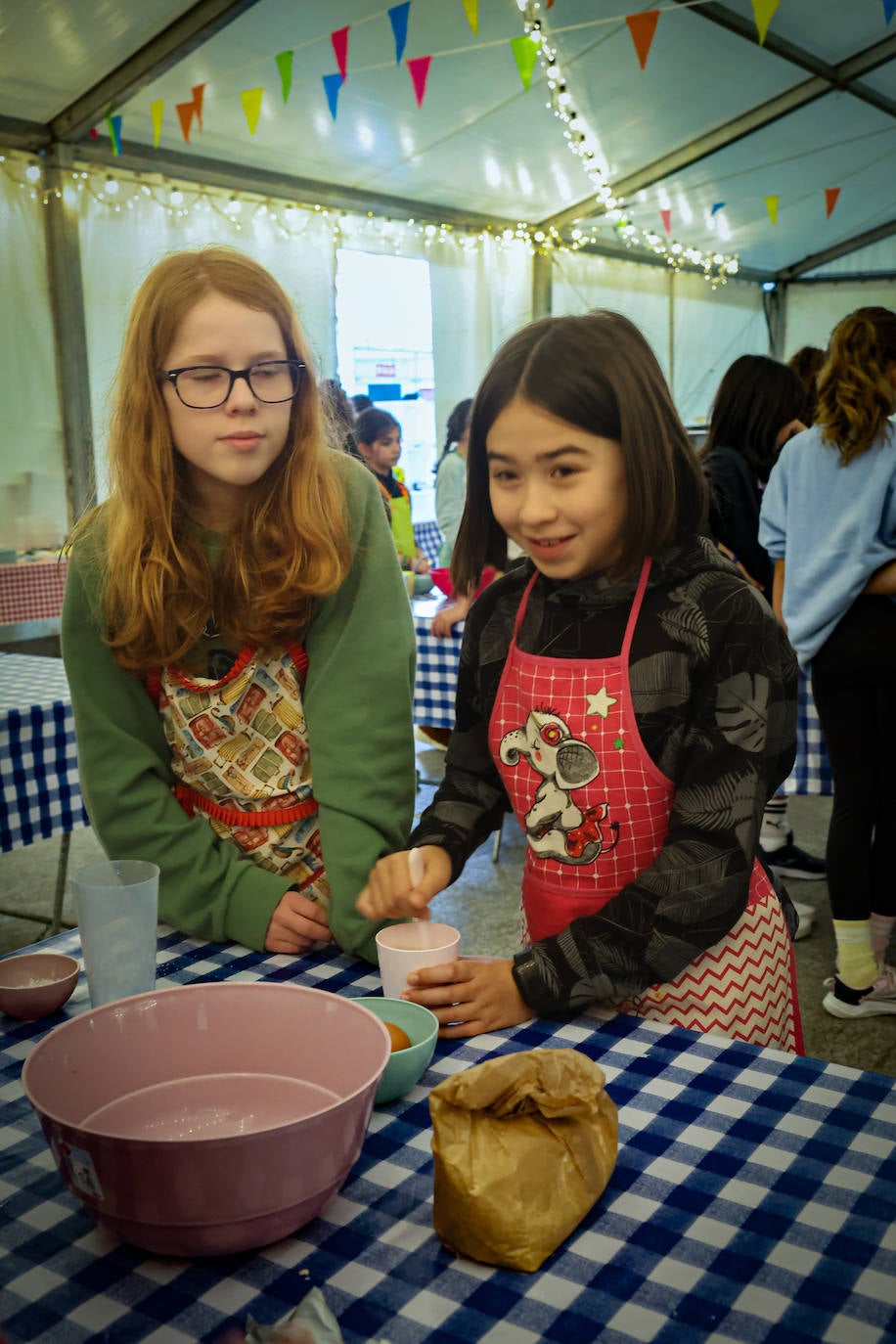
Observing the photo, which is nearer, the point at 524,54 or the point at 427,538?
the point at 524,54

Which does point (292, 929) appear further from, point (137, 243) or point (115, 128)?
point (137, 243)

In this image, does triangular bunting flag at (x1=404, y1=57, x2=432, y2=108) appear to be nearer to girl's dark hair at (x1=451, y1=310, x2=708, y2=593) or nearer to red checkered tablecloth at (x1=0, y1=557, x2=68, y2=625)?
red checkered tablecloth at (x1=0, y1=557, x2=68, y2=625)

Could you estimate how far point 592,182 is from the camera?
8531 millimetres

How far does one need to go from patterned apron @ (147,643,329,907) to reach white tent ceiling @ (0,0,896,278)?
3.88m

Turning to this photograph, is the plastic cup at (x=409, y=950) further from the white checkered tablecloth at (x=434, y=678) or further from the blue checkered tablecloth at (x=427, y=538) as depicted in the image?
the blue checkered tablecloth at (x=427, y=538)

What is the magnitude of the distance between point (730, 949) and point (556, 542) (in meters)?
0.46

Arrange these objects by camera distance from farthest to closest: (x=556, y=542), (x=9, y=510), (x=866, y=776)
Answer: (x=9, y=510) < (x=866, y=776) < (x=556, y=542)

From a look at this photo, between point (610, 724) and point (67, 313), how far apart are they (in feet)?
19.9

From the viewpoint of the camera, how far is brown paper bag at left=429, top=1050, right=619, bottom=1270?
656 mm

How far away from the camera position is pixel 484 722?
127 cm

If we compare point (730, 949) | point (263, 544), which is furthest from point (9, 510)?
point (730, 949)

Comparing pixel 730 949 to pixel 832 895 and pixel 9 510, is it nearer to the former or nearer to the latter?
pixel 832 895

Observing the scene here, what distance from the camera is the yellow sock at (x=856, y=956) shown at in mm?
2666

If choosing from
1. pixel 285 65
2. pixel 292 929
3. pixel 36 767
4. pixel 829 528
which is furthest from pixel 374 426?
pixel 292 929
